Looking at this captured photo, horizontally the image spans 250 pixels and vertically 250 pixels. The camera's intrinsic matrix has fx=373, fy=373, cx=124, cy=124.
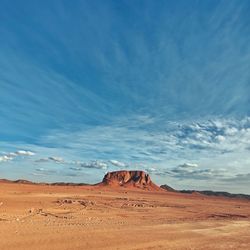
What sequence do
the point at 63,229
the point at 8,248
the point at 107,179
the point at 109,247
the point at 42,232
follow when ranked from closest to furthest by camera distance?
1. the point at 8,248
2. the point at 109,247
3. the point at 42,232
4. the point at 63,229
5. the point at 107,179

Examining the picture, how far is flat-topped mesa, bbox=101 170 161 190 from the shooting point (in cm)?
10877

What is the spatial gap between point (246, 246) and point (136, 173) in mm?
100844

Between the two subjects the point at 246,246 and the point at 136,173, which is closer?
the point at 246,246

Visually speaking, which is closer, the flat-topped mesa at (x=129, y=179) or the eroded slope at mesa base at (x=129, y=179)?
the eroded slope at mesa base at (x=129, y=179)

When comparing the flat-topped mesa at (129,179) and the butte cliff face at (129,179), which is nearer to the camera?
the butte cliff face at (129,179)

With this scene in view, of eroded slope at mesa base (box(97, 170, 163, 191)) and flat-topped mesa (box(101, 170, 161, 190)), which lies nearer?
eroded slope at mesa base (box(97, 170, 163, 191))

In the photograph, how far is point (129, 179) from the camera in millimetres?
115250

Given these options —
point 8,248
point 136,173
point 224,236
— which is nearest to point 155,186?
point 136,173

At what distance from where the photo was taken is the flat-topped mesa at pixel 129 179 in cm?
10877

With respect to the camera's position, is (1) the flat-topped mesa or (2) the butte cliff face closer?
(2) the butte cliff face

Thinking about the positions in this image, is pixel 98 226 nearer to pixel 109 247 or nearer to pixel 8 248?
pixel 109 247

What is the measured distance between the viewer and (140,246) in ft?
50.4

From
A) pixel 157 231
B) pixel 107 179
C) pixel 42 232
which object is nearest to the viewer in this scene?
pixel 42 232

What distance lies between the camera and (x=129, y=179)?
378ft
